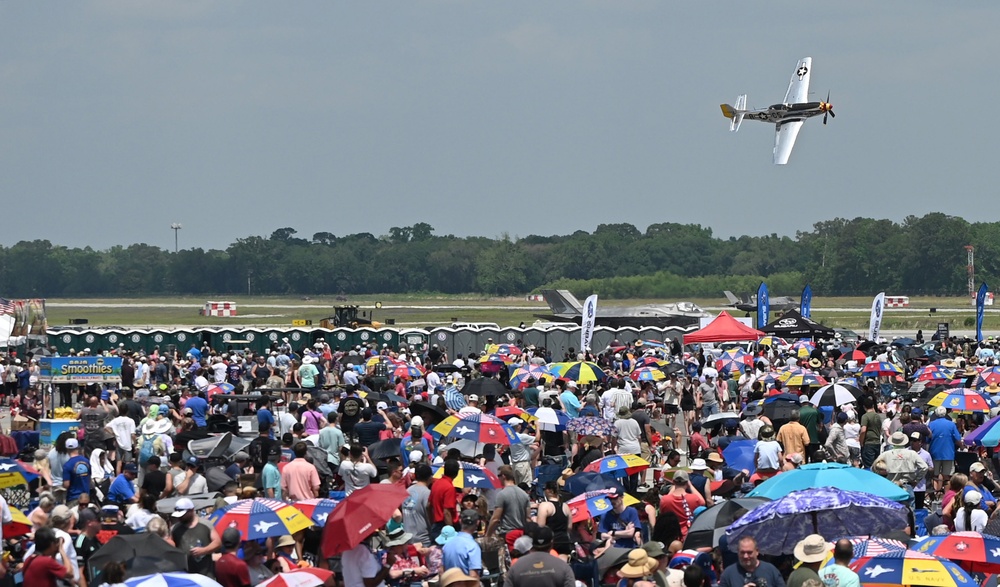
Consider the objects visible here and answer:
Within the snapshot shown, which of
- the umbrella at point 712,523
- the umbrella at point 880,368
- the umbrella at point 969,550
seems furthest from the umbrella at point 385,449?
the umbrella at point 880,368

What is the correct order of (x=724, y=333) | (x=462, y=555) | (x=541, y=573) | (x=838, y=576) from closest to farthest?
(x=838, y=576) < (x=541, y=573) < (x=462, y=555) < (x=724, y=333)

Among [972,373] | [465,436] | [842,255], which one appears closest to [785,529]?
[465,436]

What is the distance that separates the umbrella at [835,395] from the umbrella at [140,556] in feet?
38.0

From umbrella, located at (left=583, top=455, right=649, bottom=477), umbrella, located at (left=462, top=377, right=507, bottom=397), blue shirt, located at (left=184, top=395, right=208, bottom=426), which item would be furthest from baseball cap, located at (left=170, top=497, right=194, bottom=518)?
umbrella, located at (left=462, top=377, right=507, bottom=397)

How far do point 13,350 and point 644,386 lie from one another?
76.1 ft

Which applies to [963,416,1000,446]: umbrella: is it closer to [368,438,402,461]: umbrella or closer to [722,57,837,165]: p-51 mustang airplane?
[368,438,402,461]: umbrella

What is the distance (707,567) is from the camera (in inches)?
383

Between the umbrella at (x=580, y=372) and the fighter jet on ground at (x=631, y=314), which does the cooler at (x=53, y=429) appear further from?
the fighter jet on ground at (x=631, y=314)

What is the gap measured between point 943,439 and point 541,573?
27.7 feet

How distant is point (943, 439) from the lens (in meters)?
15.8

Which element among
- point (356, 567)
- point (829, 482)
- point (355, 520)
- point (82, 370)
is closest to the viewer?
point (355, 520)

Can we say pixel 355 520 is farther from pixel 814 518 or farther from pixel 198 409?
pixel 198 409

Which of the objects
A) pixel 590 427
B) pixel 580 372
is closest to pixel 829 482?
pixel 590 427

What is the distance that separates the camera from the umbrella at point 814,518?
31.9 ft
